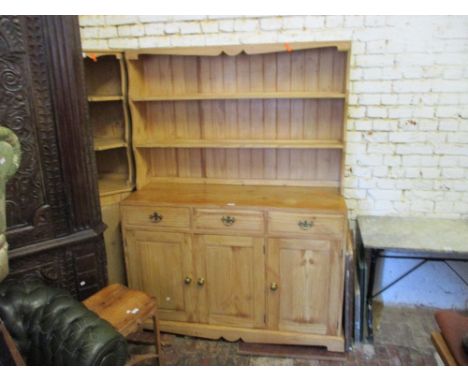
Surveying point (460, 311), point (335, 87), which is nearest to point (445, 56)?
point (335, 87)

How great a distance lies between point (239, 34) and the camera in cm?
242

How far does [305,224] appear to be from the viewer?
7.07 feet

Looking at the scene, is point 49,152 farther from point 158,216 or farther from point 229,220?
point 229,220

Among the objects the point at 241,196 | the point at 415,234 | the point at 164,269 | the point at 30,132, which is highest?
the point at 30,132

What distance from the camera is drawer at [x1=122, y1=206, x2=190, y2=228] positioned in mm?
2283

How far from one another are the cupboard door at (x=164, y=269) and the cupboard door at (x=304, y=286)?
1.65 feet

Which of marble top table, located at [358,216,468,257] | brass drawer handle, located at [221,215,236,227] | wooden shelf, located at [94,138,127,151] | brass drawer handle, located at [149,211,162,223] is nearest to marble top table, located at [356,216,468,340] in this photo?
marble top table, located at [358,216,468,257]

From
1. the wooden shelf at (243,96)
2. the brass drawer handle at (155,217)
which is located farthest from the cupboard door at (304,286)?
the wooden shelf at (243,96)

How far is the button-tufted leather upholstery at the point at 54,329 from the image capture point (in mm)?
1466

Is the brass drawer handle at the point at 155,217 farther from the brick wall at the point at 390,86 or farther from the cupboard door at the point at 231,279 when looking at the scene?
the brick wall at the point at 390,86

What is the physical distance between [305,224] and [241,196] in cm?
43

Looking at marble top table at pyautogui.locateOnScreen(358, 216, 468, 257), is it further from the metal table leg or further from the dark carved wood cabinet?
the dark carved wood cabinet

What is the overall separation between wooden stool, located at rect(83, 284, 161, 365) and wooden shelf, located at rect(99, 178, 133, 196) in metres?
0.66

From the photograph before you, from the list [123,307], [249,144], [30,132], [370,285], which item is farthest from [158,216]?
[370,285]
